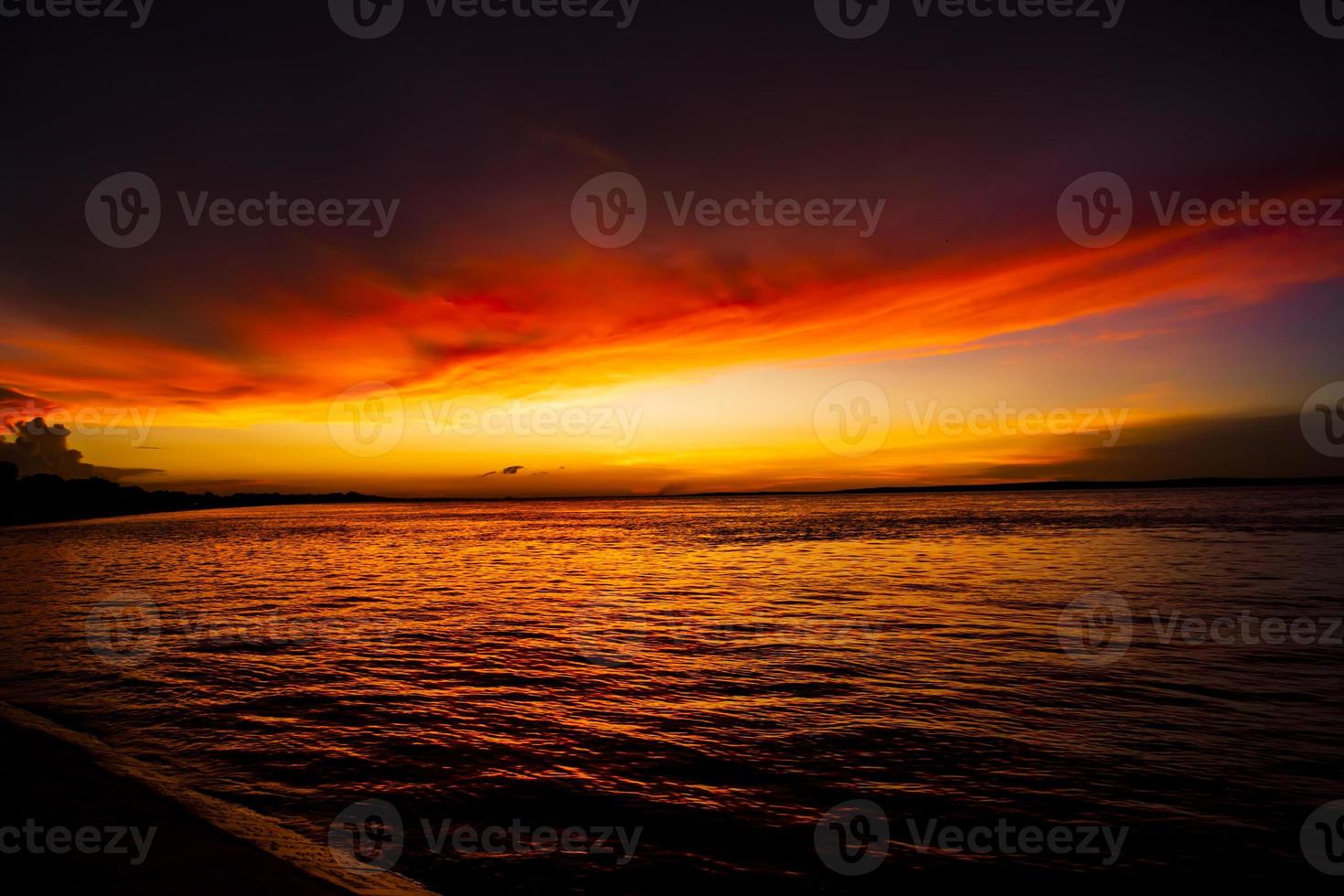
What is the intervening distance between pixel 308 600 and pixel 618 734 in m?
25.1

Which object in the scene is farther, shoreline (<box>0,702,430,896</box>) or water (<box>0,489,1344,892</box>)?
water (<box>0,489,1344,892</box>)

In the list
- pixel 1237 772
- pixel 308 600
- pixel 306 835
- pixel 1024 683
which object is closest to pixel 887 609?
pixel 1024 683

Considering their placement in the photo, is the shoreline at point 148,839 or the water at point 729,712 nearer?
the shoreline at point 148,839

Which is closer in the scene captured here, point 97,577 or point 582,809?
point 582,809

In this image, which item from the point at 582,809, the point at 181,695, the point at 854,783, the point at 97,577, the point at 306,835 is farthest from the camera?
the point at 97,577

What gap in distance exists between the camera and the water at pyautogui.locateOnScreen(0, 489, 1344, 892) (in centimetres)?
910

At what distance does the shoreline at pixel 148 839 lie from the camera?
21.6 feet

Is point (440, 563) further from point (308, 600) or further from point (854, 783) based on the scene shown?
point (854, 783)

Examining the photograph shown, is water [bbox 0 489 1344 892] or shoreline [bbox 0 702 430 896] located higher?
shoreline [bbox 0 702 430 896]

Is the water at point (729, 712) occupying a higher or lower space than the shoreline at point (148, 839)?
lower

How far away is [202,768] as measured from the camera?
1108 centimetres

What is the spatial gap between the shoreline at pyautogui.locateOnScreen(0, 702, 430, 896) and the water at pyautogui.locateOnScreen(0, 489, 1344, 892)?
73 cm

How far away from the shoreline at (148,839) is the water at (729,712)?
728mm

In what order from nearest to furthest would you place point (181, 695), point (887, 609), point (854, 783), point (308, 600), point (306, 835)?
point (306, 835) → point (854, 783) → point (181, 695) → point (887, 609) → point (308, 600)
